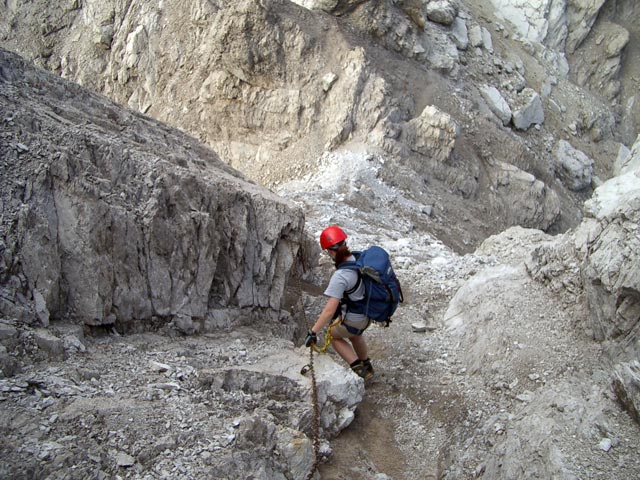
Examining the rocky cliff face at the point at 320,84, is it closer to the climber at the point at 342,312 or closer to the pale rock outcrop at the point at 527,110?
the pale rock outcrop at the point at 527,110

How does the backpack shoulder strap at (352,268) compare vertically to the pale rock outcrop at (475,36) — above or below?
below

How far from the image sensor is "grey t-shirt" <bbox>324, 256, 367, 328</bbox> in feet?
18.0

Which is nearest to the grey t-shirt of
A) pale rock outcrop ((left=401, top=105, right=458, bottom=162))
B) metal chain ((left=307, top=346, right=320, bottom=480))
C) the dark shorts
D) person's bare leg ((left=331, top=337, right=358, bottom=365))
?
the dark shorts

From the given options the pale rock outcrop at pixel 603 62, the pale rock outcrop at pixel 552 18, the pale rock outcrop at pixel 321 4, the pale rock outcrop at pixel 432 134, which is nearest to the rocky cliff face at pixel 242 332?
the pale rock outcrop at pixel 432 134

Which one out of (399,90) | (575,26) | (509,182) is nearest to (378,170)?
(399,90)

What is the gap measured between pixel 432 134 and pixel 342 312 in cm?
1405

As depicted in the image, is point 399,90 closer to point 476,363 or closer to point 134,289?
point 476,363

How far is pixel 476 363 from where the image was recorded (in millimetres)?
6547

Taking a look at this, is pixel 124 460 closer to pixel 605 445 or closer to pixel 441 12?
pixel 605 445

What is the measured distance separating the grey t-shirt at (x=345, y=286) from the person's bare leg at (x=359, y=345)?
0.33 metres

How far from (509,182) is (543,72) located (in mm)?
7779

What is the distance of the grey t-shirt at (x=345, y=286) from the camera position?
18.0ft

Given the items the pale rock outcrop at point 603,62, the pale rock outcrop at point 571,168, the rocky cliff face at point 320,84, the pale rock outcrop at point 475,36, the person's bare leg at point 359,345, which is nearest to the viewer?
the person's bare leg at point 359,345

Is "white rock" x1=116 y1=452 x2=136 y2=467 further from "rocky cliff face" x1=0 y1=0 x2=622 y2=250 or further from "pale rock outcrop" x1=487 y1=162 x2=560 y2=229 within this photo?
"pale rock outcrop" x1=487 y1=162 x2=560 y2=229
